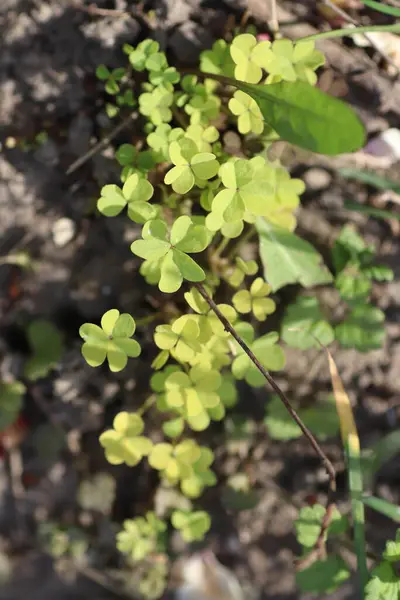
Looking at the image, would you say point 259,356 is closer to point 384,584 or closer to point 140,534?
point 384,584

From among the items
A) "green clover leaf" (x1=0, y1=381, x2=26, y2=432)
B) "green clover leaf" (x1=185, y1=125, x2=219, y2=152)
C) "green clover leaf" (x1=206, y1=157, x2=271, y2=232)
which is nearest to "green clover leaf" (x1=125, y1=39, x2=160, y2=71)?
"green clover leaf" (x1=185, y1=125, x2=219, y2=152)

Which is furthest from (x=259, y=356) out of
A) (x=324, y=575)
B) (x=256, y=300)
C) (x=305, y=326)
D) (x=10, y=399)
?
(x=10, y=399)

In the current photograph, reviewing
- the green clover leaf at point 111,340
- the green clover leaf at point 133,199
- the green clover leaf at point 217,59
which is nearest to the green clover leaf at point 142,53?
the green clover leaf at point 217,59

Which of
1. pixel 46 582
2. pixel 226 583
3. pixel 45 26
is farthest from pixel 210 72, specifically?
pixel 46 582

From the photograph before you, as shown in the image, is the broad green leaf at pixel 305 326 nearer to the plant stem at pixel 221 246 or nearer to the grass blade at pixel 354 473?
the grass blade at pixel 354 473

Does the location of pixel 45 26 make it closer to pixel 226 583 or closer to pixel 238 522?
pixel 238 522

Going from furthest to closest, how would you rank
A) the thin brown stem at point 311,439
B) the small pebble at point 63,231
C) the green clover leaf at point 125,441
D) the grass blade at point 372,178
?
the small pebble at point 63,231 < the grass blade at point 372,178 < the green clover leaf at point 125,441 < the thin brown stem at point 311,439
